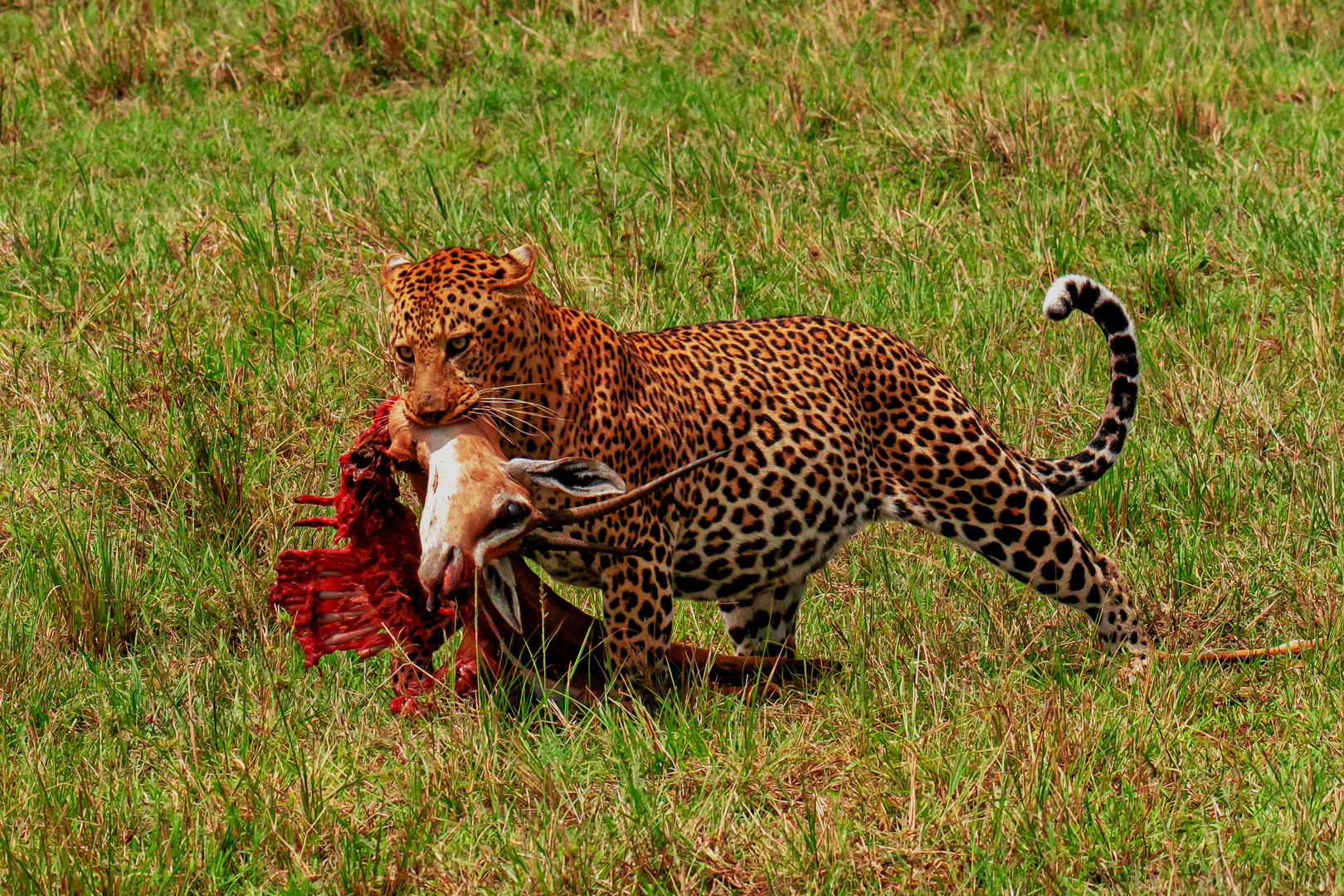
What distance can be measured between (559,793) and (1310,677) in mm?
1994

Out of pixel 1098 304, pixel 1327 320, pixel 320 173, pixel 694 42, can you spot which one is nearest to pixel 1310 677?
pixel 1098 304

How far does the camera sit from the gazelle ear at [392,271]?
4164 millimetres

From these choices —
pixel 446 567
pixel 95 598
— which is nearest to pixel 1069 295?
pixel 446 567

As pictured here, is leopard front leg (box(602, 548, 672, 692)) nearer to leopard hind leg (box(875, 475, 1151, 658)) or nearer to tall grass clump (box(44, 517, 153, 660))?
leopard hind leg (box(875, 475, 1151, 658))

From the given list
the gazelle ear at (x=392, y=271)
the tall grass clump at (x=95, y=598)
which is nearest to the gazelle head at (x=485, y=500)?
the gazelle ear at (x=392, y=271)

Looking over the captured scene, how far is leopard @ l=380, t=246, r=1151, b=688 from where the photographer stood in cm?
410

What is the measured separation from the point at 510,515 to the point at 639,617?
26.9 inches

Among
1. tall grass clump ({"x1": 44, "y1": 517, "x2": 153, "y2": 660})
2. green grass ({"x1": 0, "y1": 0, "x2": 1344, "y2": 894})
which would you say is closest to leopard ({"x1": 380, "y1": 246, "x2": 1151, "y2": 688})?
green grass ({"x1": 0, "y1": 0, "x2": 1344, "y2": 894})

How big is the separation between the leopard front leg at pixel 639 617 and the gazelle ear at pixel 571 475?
1.01 feet

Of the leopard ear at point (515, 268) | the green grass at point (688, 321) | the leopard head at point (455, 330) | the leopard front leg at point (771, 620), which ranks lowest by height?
the leopard front leg at point (771, 620)

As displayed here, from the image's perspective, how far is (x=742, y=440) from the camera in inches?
187

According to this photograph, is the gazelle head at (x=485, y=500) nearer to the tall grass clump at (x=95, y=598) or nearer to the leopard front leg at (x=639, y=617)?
the leopard front leg at (x=639, y=617)

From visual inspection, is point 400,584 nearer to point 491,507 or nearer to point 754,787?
point 491,507

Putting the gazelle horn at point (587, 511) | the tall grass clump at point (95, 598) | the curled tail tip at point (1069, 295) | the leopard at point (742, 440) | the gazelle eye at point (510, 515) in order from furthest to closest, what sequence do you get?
the curled tail tip at point (1069, 295)
the tall grass clump at point (95, 598)
the leopard at point (742, 440)
the gazelle horn at point (587, 511)
the gazelle eye at point (510, 515)
